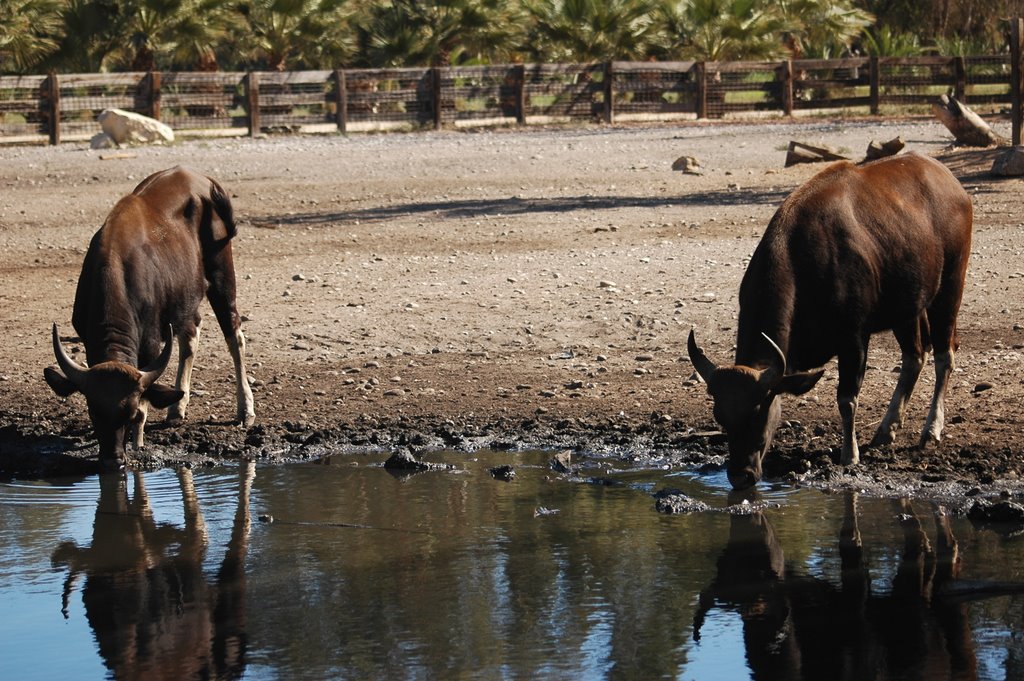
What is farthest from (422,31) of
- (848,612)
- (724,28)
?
(848,612)

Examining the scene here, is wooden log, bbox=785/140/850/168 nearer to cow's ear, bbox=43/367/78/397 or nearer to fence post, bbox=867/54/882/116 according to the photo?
fence post, bbox=867/54/882/116

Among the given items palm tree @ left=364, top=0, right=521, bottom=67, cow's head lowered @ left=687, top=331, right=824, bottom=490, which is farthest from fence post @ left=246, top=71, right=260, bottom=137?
cow's head lowered @ left=687, top=331, right=824, bottom=490

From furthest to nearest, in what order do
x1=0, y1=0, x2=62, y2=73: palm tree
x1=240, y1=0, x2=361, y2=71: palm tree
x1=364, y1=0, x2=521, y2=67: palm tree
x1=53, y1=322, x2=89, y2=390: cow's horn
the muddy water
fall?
x1=364, y1=0, x2=521, y2=67: palm tree
x1=240, y1=0, x2=361, y2=71: palm tree
x1=0, y1=0, x2=62, y2=73: palm tree
x1=53, y1=322, x2=89, y2=390: cow's horn
the muddy water

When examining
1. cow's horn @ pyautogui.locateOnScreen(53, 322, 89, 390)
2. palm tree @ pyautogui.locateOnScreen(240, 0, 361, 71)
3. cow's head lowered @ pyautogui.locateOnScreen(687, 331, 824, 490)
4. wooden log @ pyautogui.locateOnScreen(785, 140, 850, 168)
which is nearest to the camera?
cow's head lowered @ pyautogui.locateOnScreen(687, 331, 824, 490)

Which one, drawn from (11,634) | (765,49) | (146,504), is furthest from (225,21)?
(11,634)

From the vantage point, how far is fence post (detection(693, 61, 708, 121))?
3591 cm

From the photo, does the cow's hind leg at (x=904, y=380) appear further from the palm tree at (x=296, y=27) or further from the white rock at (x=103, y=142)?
the palm tree at (x=296, y=27)

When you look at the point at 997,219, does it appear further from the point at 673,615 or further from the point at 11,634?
the point at 11,634

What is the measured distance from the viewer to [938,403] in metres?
10.1

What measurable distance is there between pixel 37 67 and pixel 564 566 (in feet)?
108

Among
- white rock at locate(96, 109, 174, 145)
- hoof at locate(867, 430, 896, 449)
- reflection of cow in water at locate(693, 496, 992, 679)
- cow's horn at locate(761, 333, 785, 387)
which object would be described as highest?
white rock at locate(96, 109, 174, 145)

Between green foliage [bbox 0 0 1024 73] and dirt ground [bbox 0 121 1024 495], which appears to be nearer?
dirt ground [bbox 0 121 1024 495]

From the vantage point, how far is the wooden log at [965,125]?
2306 cm

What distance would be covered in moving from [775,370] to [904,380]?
2.10m
